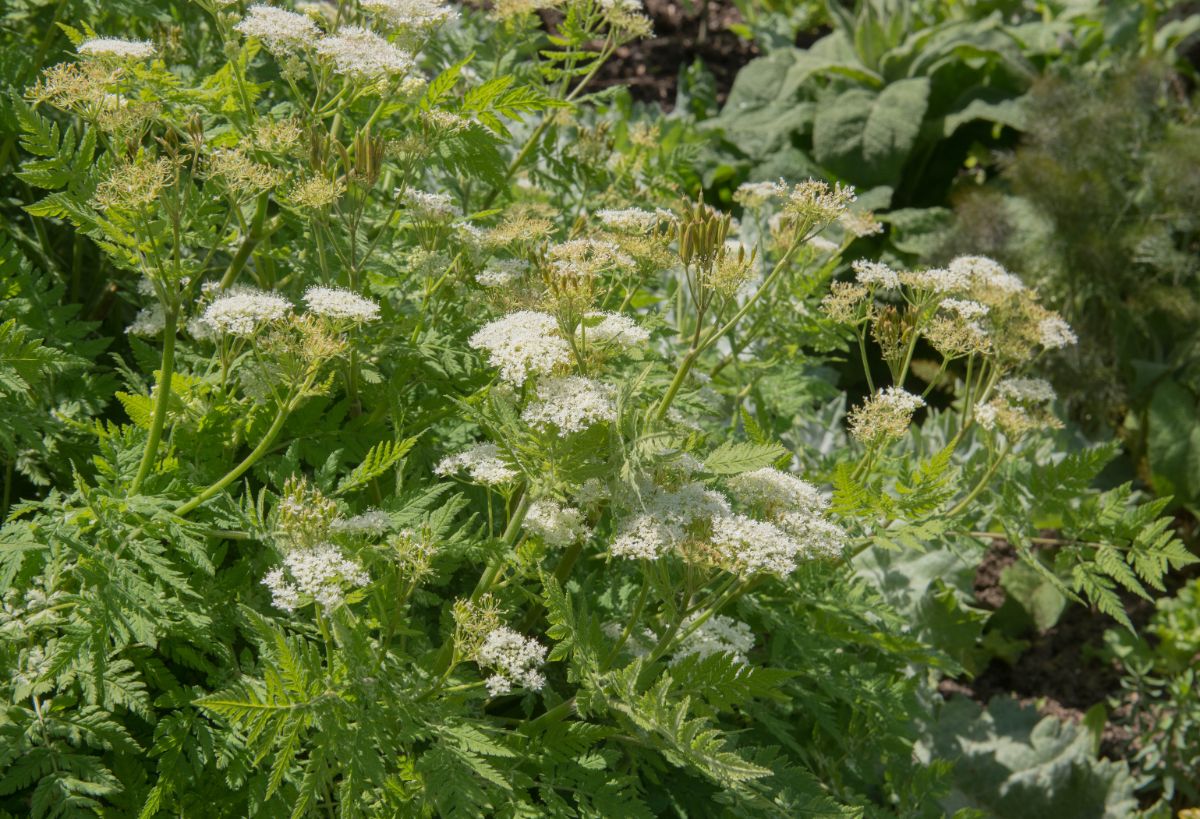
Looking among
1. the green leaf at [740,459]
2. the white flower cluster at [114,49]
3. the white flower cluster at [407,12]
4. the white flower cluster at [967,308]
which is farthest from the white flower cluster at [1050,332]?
the white flower cluster at [114,49]

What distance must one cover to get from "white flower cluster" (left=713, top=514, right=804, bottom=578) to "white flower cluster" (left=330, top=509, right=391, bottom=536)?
1.76 ft

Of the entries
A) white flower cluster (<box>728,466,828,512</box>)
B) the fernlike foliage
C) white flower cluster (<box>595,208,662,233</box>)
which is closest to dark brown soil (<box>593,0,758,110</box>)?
the fernlike foliage

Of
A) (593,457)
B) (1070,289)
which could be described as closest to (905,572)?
(1070,289)

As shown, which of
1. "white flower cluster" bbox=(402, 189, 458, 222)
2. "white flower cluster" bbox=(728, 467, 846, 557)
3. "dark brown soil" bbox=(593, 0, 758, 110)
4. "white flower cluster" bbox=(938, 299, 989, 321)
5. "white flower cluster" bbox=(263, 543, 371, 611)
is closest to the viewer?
"white flower cluster" bbox=(263, 543, 371, 611)

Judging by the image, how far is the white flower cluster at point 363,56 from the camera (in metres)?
2.14

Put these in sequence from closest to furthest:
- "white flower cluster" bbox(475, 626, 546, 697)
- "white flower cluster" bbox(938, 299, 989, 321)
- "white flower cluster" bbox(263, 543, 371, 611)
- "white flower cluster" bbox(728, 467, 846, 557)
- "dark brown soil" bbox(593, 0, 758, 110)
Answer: "white flower cluster" bbox(263, 543, 371, 611), "white flower cluster" bbox(475, 626, 546, 697), "white flower cluster" bbox(728, 467, 846, 557), "white flower cluster" bbox(938, 299, 989, 321), "dark brown soil" bbox(593, 0, 758, 110)

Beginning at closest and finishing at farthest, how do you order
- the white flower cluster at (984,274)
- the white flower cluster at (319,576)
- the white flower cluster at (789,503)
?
the white flower cluster at (319,576) → the white flower cluster at (789,503) → the white flower cluster at (984,274)

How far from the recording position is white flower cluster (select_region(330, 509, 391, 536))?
6.03 ft

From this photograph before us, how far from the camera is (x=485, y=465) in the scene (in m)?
1.94

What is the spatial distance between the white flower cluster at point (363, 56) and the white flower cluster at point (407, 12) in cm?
16

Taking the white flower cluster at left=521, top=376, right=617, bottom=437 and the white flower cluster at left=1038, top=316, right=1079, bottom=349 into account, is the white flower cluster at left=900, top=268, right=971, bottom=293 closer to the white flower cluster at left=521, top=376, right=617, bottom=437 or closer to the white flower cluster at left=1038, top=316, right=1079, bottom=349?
the white flower cluster at left=1038, top=316, right=1079, bottom=349

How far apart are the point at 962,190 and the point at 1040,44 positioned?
1289 millimetres

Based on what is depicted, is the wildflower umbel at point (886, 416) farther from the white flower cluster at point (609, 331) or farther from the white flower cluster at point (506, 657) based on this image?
the white flower cluster at point (506, 657)

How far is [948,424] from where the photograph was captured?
13.5ft
